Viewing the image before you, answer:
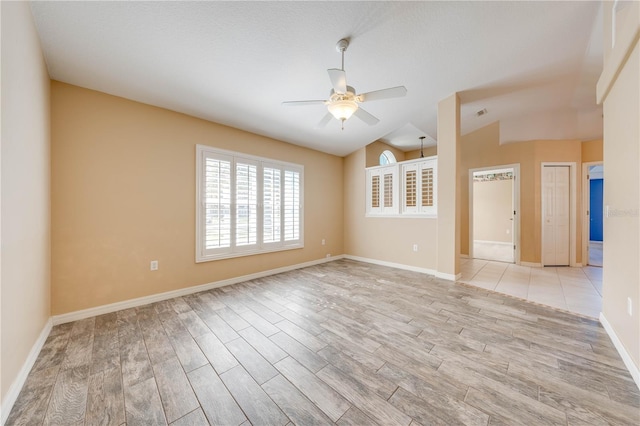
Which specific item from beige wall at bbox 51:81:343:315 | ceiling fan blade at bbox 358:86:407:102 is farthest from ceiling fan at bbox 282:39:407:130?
beige wall at bbox 51:81:343:315

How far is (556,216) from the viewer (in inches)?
193

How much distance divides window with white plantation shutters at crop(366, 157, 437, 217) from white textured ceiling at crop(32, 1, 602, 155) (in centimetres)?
119

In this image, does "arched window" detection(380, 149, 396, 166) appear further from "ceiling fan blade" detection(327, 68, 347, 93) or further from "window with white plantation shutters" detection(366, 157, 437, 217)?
"ceiling fan blade" detection(327, 68, 347, 93)

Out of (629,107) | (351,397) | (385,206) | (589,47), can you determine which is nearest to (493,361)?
(351,397)

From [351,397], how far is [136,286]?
9.57 ft

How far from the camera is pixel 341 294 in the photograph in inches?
129

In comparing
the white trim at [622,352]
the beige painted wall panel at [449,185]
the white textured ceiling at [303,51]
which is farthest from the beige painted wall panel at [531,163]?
the white trim at [622,352]

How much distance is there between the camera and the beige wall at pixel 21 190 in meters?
1.41

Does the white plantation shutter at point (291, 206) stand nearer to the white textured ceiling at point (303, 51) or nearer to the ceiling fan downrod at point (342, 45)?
the white textured ceiling at point (303, 51)

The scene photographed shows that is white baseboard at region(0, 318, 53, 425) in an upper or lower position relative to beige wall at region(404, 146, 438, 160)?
lower

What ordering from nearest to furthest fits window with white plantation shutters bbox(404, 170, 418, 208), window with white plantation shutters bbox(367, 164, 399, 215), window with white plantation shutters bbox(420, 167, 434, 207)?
window with white plantation shutters bbox(420, 167, 434, 207) < window with white plantation shutters bbox(404, 170, 418, 208) < window with white plantation shutters bbox(367, 164, 399, 215)

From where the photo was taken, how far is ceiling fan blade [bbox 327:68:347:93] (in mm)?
2050

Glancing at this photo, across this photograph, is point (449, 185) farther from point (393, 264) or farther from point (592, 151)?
point (592, 151)

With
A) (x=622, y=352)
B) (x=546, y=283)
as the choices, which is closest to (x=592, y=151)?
(x=546, y=283)
